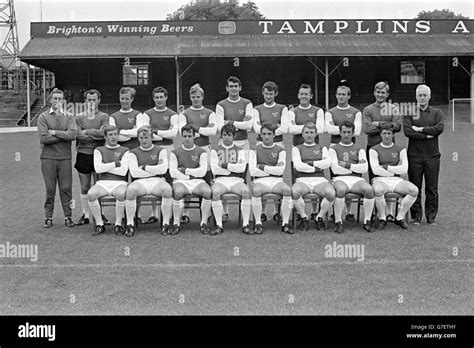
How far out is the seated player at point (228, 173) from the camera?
25.8ft

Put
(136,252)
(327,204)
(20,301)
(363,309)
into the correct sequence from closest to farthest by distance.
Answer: (363,309) < (20,301) < (136,252) < (327,204)

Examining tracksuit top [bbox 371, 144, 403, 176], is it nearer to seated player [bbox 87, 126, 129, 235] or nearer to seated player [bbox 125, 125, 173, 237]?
seated player [bbox 125, 125, 173, 237]

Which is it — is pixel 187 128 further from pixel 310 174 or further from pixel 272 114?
pixel 310 174

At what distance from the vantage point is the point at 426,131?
27.5 feet

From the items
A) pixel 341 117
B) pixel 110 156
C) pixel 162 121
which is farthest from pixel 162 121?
pixel 341 117

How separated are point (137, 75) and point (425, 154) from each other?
28599mm

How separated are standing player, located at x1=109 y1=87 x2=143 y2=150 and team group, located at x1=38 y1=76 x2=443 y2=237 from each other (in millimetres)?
13

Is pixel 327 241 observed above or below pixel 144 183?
below

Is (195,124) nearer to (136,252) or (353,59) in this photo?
(136,252)

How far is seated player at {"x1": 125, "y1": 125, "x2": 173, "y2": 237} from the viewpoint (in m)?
7.82

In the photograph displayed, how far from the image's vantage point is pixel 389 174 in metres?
8.20

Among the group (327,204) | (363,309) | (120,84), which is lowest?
(363,309)

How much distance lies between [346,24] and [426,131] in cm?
2653

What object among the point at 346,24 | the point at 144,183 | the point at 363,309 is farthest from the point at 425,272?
the point at 346,24
